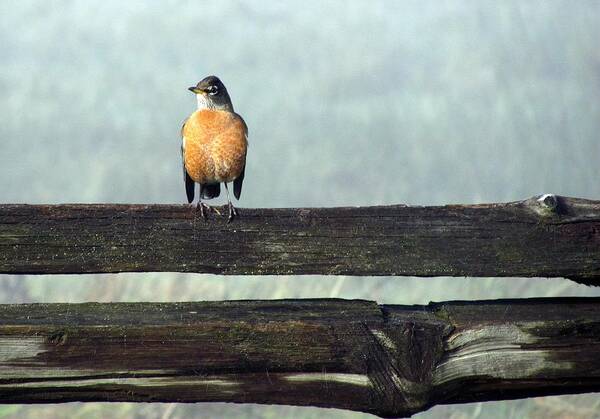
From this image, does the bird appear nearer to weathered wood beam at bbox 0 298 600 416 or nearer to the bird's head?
the bird's head

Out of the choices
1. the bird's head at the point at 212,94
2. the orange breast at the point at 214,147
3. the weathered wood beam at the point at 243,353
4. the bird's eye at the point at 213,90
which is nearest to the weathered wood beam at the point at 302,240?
the weathered wood beam at the point at 243,353

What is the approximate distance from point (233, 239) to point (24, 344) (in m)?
0.85

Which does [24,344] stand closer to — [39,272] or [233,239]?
[39,272]

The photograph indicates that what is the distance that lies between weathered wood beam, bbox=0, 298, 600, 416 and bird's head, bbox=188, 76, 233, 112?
262 cm

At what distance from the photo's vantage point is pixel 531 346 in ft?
10.5

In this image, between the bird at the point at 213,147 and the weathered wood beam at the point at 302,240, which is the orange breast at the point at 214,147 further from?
the weathered wood beam at the point at 302,240

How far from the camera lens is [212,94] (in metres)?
5.59

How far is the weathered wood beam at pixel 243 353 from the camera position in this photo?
2.98 m

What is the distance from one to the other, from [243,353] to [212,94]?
2.93m

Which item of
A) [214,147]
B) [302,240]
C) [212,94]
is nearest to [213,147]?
[214,147]

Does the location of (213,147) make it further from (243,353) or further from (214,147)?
(243,353)

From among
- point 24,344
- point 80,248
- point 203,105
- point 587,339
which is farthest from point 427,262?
point 203,105

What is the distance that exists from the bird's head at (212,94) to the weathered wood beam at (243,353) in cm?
262

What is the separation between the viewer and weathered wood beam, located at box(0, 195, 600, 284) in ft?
9.88
